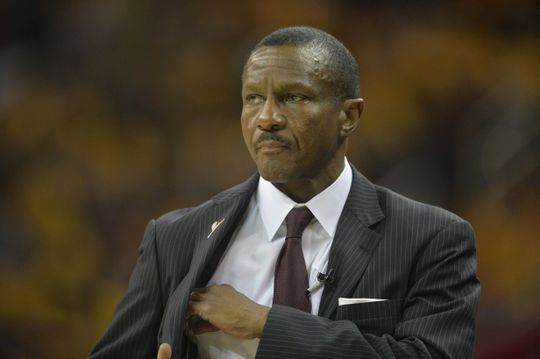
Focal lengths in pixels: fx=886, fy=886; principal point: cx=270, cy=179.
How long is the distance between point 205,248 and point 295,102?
1.57 ft

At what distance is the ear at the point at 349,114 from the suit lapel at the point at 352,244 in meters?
0.18

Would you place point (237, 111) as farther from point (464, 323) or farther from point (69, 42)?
point (464, 323)

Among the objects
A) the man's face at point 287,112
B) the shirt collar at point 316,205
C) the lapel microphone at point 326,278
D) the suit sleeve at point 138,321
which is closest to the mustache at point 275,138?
the man's face at point 287,112

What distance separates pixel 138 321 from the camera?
8.15 feet

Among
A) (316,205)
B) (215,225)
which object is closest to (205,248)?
(215,225)

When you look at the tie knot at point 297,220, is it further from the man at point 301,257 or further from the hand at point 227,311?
the hand at point 227,311

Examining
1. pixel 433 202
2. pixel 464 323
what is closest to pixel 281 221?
pixel 464 323

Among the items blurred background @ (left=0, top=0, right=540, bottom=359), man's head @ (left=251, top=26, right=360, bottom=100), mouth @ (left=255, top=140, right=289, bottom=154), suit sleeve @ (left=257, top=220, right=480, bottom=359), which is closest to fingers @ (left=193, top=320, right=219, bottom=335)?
suit sleeve @ (left=257, top=220, right=480, bottom=359)

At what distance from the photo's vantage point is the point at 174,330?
234 cm

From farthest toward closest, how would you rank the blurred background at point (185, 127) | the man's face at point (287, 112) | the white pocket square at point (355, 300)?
1. the blurred background at point (185, 127)
2. the man's face at point (287, 112)
3. the white pocket square at point (355, 300)

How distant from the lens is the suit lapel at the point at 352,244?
7.61 feet

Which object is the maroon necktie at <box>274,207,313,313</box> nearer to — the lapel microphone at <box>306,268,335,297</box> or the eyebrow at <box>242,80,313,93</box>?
the lapel microphone at <box>306,268,335,297</box>

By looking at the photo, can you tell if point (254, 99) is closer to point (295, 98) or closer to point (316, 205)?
point (295, 98)

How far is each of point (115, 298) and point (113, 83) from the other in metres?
1.14
